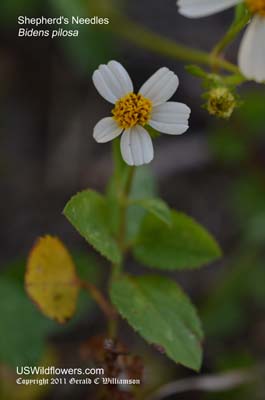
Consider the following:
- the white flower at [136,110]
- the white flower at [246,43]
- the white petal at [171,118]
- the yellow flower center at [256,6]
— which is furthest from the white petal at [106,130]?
the yellow flower center at [256,6]

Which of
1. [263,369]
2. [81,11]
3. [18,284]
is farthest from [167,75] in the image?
[263,369]

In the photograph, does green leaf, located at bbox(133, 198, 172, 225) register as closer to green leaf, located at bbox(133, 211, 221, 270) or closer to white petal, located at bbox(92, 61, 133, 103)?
green leaf, located at bbox(133, 211, 221, 270)

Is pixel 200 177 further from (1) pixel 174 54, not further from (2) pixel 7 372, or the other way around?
(2) pixel 7 372

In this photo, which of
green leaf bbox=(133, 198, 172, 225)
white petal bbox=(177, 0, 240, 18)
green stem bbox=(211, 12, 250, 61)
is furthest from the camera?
green leaf bbox=(133, 198, 172, 225)

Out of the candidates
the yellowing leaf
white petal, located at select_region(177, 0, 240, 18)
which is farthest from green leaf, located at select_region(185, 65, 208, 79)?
the yellowing leaf

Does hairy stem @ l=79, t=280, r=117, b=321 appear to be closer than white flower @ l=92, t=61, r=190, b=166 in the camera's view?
No

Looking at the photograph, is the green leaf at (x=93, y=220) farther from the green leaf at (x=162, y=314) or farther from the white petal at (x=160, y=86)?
the white petal at (x=160, y=86)

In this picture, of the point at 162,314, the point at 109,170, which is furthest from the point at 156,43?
the point at 162,314

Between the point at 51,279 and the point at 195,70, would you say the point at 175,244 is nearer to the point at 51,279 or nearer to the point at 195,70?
the point at 51,279
